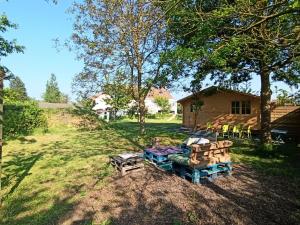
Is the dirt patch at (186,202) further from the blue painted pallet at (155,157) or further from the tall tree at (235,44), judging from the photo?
the tall tree at (235,44)

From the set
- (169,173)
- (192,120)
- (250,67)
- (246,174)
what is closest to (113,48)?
(250,67)

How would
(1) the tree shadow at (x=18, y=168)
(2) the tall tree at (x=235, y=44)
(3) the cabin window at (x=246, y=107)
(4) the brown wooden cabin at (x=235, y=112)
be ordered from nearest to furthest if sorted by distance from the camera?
(2) the tall tree at (x=235, y=44), (1) the tree shadow at (x=18, y=168), (4) the brown wooden cabin at (x=235, y=112), (3) the cabin window at (x=246, y=107)

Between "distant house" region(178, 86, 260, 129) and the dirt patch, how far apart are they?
418 inches

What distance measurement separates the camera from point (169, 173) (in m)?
7.88

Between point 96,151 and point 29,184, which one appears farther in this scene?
point 96,151

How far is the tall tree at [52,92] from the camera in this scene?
3418 inches

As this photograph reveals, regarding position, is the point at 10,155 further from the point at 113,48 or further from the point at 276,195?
the point at 276,195

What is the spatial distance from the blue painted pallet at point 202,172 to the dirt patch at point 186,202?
0.21m

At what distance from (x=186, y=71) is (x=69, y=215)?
32.0 ft

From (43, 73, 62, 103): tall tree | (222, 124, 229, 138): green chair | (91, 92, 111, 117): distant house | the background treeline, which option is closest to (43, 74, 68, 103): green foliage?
(43, 73, 62, 103): tall tree

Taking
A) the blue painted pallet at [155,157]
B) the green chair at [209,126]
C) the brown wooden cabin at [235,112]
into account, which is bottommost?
the blue painted pallet at [155,157]

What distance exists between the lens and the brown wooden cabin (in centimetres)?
1717

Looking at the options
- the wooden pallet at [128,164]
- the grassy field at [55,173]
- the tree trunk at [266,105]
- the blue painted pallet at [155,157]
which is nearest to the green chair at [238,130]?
the grassy field at [55,173]

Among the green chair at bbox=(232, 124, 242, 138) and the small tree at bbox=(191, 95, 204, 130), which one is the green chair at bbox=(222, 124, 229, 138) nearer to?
the green chair at bbox=(232, 124, 242, 138)
